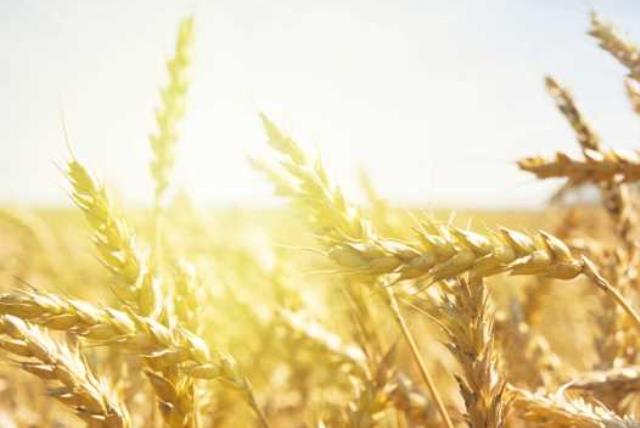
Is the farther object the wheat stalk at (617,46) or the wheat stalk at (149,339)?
the wheat stalk at (617,46)

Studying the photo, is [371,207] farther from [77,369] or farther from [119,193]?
[77,369]

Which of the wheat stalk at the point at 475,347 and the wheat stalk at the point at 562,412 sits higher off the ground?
the wheat stalk at the point at 475,347

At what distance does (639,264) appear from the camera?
6.28 ft

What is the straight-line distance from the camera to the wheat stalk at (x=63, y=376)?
1039 millimetres

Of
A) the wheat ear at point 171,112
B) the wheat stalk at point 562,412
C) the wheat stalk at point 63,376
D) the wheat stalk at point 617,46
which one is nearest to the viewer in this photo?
the wheat stalk at point 562,412

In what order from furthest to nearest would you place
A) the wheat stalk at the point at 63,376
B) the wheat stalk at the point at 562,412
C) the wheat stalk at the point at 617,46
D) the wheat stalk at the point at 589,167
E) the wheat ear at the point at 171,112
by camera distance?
the wheat ear at the point at 171,112, the wheat stalk at the point at 617,46, the wheat stalk at the point at 589,167, the wheat stalk at the point at 63,376, the wheat stalk at the point at 562,412

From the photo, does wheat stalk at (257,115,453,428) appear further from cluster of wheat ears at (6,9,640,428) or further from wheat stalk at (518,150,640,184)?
wheat stalk at (518,150,640,184)

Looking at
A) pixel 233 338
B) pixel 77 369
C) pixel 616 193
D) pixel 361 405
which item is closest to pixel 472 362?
pixel 361 405

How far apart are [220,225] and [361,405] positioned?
9.39ft

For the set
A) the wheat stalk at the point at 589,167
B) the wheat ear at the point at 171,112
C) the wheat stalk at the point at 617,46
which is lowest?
the wheat stalk at the point at 589,167

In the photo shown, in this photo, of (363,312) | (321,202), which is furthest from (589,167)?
(363,312)

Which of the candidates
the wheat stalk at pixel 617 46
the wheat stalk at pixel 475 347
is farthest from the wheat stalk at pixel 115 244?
the wheat stalk at pixel 617 46

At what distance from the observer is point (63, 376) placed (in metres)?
1.06

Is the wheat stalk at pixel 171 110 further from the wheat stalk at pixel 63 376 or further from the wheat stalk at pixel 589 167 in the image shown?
the wheat stalk at pixel 589 167
